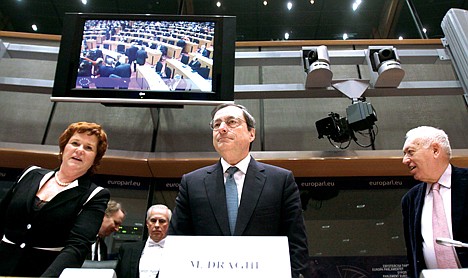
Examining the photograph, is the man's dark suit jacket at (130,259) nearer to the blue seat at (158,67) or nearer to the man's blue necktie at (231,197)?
the man's blue necktie at (231,197)

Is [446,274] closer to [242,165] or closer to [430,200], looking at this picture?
[242,165]

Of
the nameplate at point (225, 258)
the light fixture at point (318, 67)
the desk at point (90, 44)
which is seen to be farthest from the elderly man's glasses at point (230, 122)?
the desk at point (90, 44)

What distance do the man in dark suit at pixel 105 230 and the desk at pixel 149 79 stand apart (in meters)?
1.09

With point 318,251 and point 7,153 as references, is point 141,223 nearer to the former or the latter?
point 7,153

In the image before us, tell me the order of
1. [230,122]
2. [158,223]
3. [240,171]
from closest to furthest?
[240,171]
[230,122]
[158,223]

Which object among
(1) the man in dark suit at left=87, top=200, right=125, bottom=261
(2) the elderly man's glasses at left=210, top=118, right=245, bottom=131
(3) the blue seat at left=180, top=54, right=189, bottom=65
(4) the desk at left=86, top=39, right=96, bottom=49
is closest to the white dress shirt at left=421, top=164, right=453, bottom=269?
(2) the elderly man's glasses at left=210, top=118, right=245, bottom=131

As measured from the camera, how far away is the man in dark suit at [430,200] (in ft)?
6.12

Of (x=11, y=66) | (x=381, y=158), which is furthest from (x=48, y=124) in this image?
(x=381, y=158)

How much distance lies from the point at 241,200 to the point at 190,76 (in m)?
2.21

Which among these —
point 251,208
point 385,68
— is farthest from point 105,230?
point 385,68

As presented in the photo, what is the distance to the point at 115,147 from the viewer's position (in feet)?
14.6

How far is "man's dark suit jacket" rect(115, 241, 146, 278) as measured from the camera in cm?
279

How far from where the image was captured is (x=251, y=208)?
1.68m

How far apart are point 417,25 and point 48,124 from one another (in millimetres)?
5343
